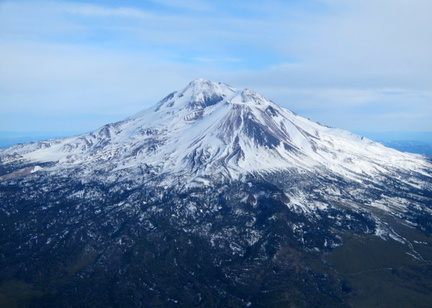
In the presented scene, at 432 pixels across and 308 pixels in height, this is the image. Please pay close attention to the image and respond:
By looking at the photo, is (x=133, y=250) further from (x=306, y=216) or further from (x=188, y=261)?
(x=306, y=216)

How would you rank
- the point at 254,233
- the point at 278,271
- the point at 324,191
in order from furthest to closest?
the point at 324,191
the point at 254,233
the point at 278,271

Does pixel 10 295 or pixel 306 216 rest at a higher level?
pixel 306 216

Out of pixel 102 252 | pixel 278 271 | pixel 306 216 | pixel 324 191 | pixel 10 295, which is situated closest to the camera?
pixel 10 295

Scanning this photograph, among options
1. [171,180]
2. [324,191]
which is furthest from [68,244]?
[324,191]

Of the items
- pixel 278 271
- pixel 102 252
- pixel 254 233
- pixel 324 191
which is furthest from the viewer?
pixel 324 191

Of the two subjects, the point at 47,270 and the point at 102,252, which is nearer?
the point at 47,270

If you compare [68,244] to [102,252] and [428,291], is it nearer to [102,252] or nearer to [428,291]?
[102,252]

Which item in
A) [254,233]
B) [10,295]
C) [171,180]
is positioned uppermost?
[171,180]

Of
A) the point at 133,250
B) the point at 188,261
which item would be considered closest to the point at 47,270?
the point at 133,250

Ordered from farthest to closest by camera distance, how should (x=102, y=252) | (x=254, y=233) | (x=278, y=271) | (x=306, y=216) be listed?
(x=306, y=216), (x=254, y=233), (x=102, y=252), (x=278, y=271)
